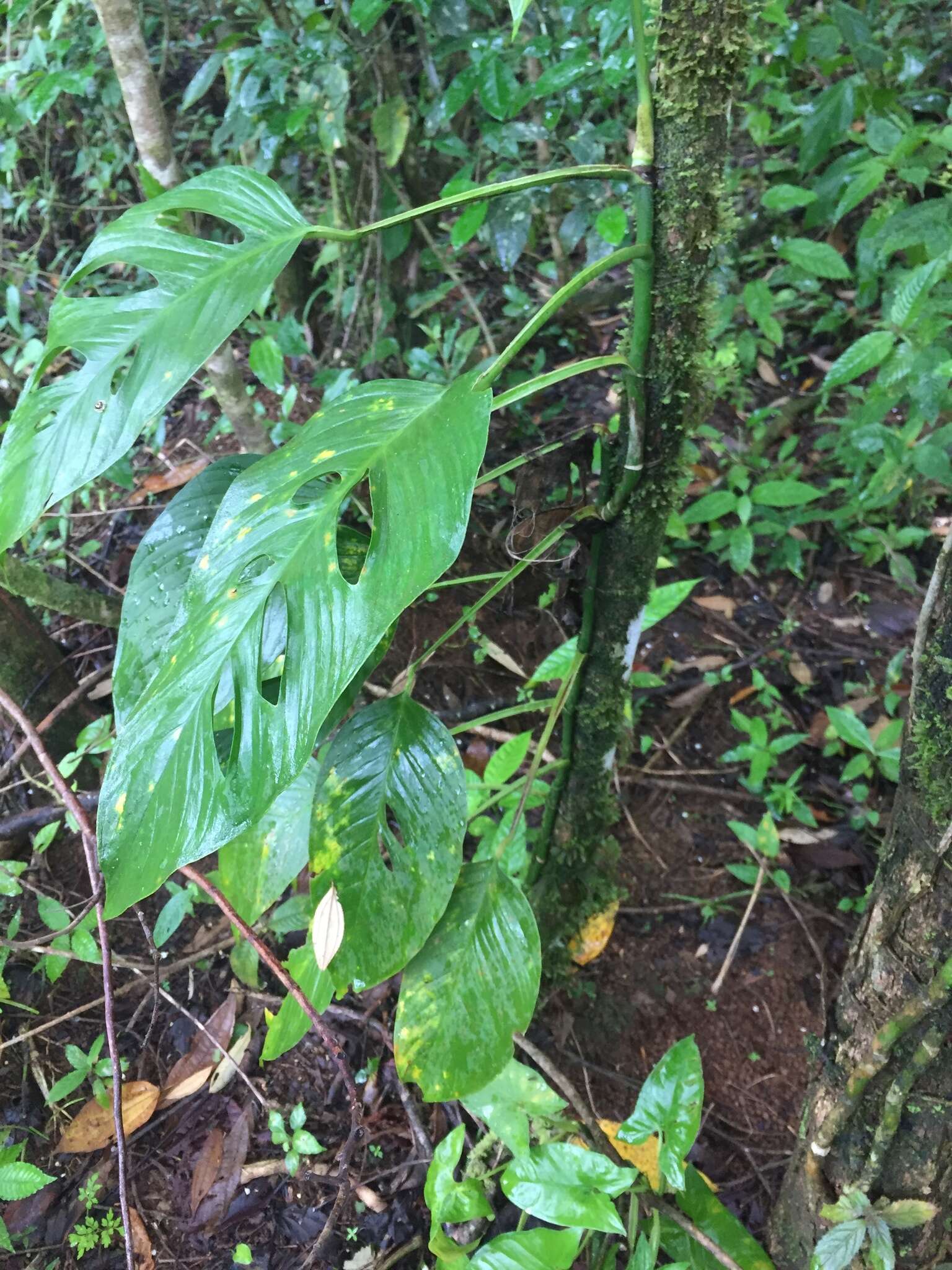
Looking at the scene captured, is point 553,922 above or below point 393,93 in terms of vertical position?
below

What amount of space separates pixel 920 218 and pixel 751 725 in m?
1.01

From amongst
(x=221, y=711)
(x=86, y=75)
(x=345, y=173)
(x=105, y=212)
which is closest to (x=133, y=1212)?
(x=221, y=711)

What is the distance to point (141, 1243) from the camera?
45.6 inches

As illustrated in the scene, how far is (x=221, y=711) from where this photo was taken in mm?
705

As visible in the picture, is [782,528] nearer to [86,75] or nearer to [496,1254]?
[496,1254]

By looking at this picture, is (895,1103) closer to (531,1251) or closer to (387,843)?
(531,1251)

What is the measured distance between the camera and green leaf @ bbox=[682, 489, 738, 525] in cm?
185

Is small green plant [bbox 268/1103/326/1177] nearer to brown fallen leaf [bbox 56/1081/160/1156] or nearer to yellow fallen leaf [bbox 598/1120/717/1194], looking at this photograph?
brown fallen leaf [bbox 56/1081/160/1156]

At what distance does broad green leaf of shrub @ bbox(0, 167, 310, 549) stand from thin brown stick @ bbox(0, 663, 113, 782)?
492mm

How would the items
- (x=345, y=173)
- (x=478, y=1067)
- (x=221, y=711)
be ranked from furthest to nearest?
(x=345, y=173) < (x=478, y=1067) < (x=221, y=711)

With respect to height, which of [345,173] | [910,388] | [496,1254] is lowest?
[496,1254]

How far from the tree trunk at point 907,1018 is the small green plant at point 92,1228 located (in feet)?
3.31

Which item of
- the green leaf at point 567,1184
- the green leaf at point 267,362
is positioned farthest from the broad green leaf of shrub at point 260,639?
the green leaf at point 267,362

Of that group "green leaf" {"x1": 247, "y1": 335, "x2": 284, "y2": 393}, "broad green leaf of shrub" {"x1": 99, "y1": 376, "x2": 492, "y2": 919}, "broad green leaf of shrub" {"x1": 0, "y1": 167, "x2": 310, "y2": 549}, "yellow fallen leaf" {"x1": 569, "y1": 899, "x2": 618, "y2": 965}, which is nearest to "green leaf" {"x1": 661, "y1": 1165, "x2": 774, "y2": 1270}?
"yellow fallen leaf" {"x1": 569, "y1": 899, "x2": 618, "y2": 965}
